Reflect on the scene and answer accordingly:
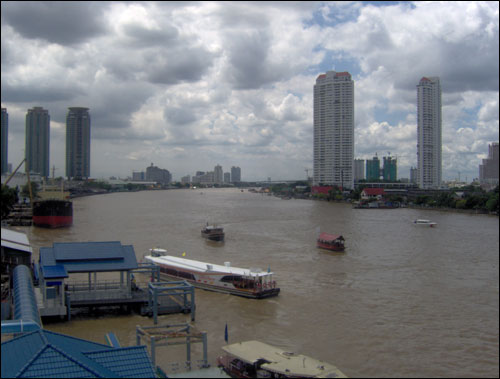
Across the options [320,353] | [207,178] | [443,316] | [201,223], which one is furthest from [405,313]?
[207,178]

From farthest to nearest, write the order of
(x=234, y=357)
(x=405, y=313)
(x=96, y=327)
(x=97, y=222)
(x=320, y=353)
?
(x=97, y=222)
(x=405, y=313)
(x=96, y=327)
(x=320, y=353)
(x=234, y=357)

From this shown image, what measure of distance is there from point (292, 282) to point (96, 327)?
3.73 m

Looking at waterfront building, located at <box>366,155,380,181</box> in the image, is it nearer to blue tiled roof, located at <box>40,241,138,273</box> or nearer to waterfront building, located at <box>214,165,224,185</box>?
waterfront building, located at <box>214,165,224,185</box>

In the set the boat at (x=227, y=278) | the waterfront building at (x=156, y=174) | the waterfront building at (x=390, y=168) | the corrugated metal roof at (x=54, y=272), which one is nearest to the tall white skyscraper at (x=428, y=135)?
the waterfront building at (x=390, y=168)

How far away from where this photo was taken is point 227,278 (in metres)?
7.41

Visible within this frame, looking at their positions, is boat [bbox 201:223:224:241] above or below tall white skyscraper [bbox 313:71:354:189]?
below

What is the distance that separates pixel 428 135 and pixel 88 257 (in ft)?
141

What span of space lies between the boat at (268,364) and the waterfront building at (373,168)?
73.8 m

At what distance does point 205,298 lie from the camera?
7.21 metres

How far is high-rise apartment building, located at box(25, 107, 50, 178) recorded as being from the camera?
50.3 metres

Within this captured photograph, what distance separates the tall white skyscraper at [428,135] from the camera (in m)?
43.4

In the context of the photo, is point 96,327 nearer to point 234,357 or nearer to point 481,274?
point 234,357

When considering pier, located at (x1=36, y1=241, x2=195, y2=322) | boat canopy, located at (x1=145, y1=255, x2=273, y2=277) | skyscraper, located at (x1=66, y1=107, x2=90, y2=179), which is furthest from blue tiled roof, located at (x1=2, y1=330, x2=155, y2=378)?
skyscraper, located at (x1=66, y1=107, x2=90, y2=179)

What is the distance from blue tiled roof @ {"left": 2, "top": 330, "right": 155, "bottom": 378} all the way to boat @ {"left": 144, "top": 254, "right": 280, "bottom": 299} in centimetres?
470
